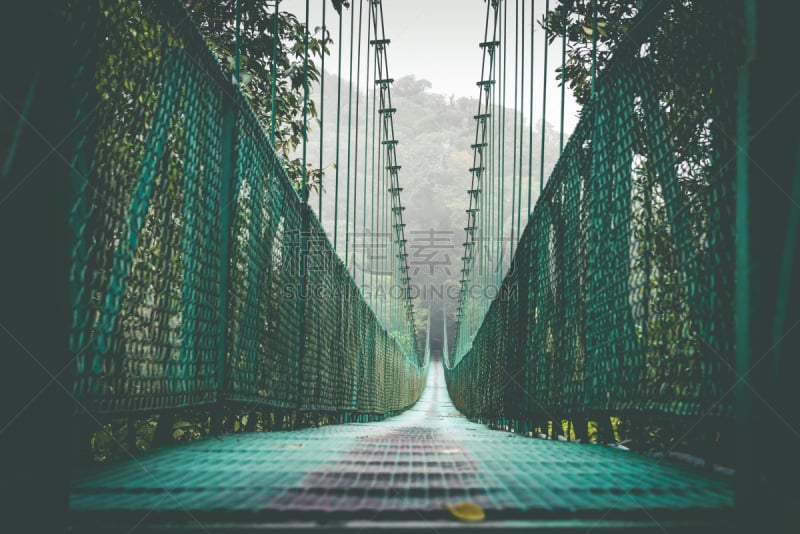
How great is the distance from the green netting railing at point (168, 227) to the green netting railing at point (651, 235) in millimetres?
949

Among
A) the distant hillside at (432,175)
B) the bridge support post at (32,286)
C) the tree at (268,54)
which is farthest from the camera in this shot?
the distant hillside at (432,175)

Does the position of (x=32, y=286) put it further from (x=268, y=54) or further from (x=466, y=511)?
(x=268, y=54)

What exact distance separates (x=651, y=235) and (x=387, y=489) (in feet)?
2.47

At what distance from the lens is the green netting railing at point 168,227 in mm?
1031

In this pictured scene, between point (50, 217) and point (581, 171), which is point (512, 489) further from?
point (581, 171)

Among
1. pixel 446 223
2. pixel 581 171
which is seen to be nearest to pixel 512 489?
pixel 581 171

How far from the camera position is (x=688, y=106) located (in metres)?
1.15

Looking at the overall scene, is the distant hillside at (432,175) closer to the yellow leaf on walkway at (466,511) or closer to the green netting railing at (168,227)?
the green netting railing at (168,227)

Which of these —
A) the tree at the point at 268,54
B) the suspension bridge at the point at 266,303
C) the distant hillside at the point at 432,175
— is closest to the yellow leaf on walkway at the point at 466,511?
the suspension bridge at the point at 266,303

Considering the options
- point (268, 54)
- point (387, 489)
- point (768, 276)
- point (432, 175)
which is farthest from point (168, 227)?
point (432, 175)

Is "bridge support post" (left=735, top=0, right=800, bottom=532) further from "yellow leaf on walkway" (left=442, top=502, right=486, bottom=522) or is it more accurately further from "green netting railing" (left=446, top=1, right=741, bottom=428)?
"yellow leaf on walkway" (left=442, top=502, right=486, bottom=522)

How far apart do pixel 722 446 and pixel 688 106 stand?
1.10 metres

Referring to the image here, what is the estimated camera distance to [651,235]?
1.32 meters

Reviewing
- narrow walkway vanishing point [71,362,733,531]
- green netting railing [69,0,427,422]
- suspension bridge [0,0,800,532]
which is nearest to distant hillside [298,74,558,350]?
green netting railing [69,0,427,422]
